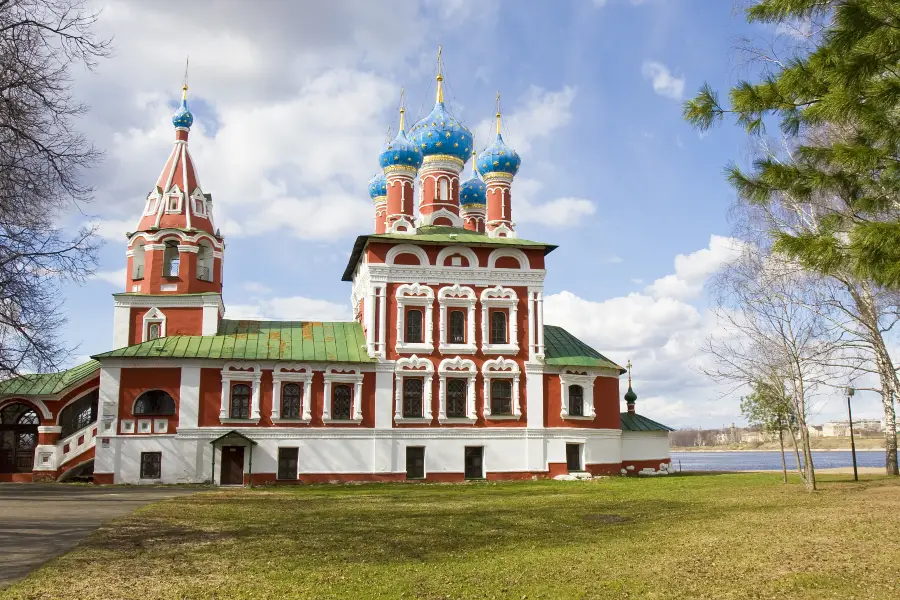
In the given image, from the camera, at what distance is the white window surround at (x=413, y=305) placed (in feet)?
99.1

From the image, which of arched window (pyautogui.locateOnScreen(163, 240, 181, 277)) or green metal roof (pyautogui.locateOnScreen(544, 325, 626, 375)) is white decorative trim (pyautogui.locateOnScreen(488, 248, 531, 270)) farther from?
arched window (pyautogui.locateOnScreen(163, 240, 181, 277))

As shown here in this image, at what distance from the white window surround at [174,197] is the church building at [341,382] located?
0.49 ft

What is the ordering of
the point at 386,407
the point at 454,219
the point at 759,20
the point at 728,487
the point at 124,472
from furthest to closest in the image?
the point at 454,219 → the point at 386,407 → the point at 124,472 → the point at 728,487 → the point at 759,20

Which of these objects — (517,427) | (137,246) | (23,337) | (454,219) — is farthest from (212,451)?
(23,337)

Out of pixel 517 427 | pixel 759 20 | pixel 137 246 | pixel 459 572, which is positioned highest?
pixel 137 246

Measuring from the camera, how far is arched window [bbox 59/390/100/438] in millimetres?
29484

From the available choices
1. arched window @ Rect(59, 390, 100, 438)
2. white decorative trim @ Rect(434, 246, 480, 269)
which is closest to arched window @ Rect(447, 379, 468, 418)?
white decorative trim @ Rect(434, 246, 480, 269)

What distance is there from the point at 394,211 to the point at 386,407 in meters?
8.65

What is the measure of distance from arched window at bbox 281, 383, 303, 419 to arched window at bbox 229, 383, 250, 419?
4.17ft

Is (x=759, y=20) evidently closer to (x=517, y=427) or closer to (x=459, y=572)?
(x=459, y=572)

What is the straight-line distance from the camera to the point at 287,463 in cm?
2873

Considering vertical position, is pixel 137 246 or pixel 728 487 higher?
pixel 137 246

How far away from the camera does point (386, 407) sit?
97.3 feet

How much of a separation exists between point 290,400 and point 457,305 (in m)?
7.38
